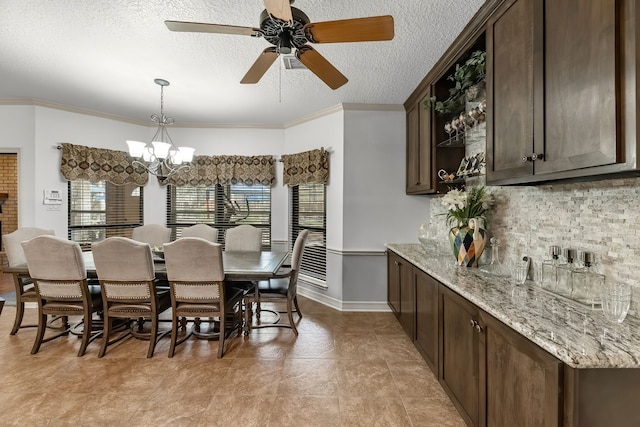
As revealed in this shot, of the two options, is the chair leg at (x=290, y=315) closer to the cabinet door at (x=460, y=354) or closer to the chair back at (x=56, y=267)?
the cabinet door at (x=460, y=354)

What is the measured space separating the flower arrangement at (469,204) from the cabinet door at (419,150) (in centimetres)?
70

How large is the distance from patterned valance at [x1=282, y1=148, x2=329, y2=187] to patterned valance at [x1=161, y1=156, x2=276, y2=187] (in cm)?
33

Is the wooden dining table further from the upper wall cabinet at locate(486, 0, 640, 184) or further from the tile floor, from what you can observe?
the upper wall cabinet at locate(486, 0, 640, 184)

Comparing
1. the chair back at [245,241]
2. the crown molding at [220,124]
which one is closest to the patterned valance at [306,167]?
the crown molding at [220,124]

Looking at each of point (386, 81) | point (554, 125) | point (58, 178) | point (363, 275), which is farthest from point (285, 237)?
point (554, 125)

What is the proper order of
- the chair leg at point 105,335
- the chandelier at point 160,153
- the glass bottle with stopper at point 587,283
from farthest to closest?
1. the chandelier at point 160,153
2. the chair leg at point 105,335
3. the glass bottle with stopper at point 587,283

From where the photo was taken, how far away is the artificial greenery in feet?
7.45

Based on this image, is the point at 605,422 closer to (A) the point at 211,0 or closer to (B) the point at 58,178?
(A) the point at 211,0

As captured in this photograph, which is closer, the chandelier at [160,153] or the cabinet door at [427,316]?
the cabinet door at [427,316]

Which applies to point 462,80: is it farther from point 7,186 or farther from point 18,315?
point 7,186

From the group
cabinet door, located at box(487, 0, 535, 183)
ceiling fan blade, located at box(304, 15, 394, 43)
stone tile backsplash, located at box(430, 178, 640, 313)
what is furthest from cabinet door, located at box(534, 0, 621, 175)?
ceiling fan blade, located at box(304, 15, 394, 43)

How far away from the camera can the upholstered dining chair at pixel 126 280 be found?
2.64m

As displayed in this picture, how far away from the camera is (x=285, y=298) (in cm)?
318

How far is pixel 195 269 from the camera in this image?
8.79 feet
